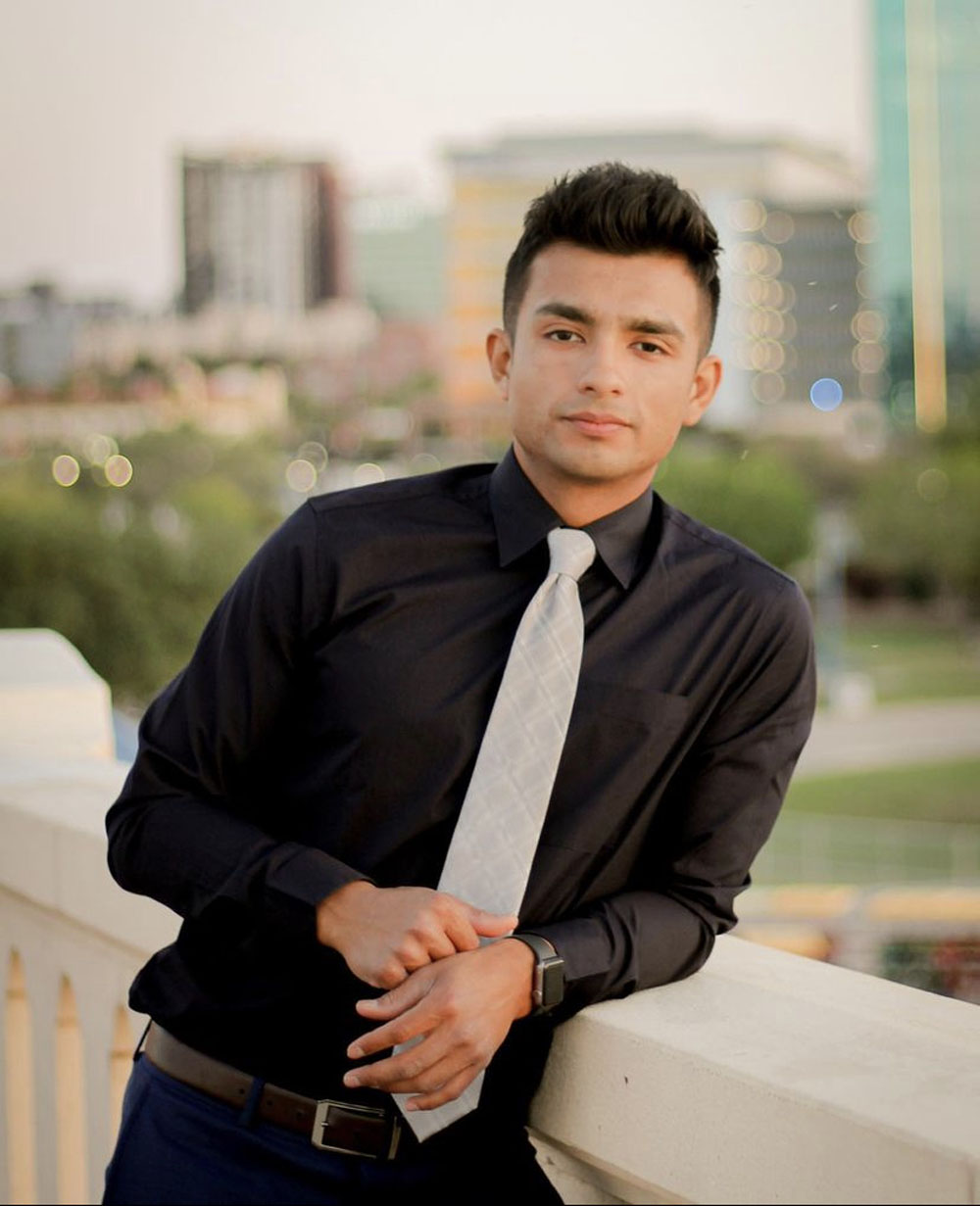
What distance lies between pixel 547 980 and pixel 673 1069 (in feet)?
0.49

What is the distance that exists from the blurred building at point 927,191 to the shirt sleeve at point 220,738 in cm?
7300

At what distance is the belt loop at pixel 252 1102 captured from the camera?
5.24 ft

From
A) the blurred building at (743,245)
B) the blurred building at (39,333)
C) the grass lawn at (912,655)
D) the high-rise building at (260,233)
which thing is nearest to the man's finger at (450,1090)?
the grass lawn at (912,655)

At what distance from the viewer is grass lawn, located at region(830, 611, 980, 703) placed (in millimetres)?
44781

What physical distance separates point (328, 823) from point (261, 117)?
75.1 metres

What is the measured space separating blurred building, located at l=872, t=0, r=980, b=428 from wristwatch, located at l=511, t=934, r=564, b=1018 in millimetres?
73115

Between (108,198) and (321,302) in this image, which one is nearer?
(108,198)

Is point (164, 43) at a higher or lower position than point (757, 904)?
higher

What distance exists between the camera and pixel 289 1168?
5.21 ft

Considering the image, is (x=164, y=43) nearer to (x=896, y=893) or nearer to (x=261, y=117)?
(x=261, y=117)

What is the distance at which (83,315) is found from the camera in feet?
207

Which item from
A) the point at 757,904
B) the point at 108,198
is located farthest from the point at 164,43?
the point at 757,904

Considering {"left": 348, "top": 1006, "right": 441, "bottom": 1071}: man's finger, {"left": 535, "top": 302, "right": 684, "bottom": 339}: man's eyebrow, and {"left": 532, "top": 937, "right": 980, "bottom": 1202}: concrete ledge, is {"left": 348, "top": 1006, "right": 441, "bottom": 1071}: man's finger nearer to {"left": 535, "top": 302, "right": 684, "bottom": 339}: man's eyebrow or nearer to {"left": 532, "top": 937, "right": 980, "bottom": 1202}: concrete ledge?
{"left": 532, "top": 937, "right": 980, "bottom": 1202}: concrete ledge

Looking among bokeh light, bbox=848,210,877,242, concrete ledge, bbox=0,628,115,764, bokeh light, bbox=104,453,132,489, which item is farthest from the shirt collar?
bokeh light, bbox=848,210,877,242
